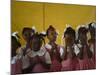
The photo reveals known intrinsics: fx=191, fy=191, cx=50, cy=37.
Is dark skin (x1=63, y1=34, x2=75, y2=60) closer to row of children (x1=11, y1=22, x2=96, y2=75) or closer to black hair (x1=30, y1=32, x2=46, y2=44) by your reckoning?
row of children (x1=11, y1=22, x2=96, y2=75)

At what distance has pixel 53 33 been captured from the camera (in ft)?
4.51

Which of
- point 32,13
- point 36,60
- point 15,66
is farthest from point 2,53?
point 32,13

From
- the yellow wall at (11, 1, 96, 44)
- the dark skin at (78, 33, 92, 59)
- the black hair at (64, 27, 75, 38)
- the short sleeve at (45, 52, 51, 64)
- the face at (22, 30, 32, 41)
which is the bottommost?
the short sleeve at (45, 52, 51, 64)

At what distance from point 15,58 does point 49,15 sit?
38cm

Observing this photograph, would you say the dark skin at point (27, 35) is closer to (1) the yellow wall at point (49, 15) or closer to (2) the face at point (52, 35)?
(1) the yellow wall at point (49, 15)

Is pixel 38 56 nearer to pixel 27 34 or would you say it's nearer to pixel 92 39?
pixel 27 34

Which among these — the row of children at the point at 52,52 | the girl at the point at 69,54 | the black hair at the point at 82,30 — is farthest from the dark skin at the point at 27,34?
the black hair at the point at 82,30

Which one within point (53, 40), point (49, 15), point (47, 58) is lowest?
point (47, 58)

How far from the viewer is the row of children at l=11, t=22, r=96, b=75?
1290 mm

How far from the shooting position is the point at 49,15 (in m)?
1.36

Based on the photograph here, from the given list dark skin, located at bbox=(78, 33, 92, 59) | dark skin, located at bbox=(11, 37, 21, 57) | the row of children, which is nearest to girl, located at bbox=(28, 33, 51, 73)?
the row of children

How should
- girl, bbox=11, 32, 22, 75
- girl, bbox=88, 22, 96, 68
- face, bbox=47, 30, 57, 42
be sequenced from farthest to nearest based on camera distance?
girl, bbox=88, 22, 96, 68 → face, bbox=47, 30, 57, 42 → girl, bbox=11, 32, 22, 75

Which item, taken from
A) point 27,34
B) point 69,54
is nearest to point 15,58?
point 27,34

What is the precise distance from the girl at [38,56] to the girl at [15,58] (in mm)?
92
